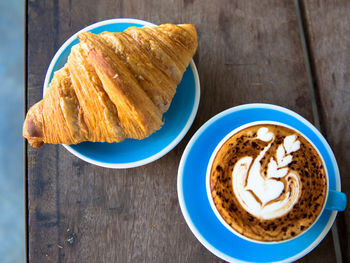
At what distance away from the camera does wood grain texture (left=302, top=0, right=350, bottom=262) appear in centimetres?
105

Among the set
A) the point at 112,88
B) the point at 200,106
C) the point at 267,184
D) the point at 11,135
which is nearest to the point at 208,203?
the point at 267,184

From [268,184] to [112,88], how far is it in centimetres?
47

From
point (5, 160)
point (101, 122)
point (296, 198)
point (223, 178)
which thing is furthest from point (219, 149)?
point (5, 160)

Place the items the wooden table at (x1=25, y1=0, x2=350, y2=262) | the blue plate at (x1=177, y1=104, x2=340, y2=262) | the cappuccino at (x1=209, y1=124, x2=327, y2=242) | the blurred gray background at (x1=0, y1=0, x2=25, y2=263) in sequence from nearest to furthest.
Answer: the cappuccino at (x1=209, y1=124, x2=327, y2=242)
the blue plate at (x1=177, y1=104, x2=340, y2=262)
the wooden table at (x1=25, y1=0, x2=350, y2=262)
the blurred gray background at (x1=0, y1=0, x2=25, y2=263)

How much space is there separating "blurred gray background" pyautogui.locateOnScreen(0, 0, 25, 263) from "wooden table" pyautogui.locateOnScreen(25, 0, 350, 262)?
0.63 m

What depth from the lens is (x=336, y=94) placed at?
1.08 meters

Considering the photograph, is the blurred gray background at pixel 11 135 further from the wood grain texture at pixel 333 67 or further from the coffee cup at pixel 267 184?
the wood grain texture at pixel 333 67

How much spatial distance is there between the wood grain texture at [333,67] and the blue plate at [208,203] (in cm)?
16

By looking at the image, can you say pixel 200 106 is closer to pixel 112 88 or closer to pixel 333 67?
pixel 112 88

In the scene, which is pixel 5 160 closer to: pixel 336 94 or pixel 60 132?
pixel 60 132

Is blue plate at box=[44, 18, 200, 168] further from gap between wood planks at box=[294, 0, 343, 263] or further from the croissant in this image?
gap between wood planks at box=[294, 0, 343, 263]

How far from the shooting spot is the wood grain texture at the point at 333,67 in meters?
1.05

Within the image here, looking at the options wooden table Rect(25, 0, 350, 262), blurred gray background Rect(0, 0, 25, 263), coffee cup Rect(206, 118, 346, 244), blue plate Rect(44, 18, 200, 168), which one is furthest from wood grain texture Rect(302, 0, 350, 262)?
blurred gray background Rect(0, 0, 25, 263)

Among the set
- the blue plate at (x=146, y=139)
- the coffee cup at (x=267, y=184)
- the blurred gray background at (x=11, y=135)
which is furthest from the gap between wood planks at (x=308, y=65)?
the blurred gray background at (x=11, y=135)
